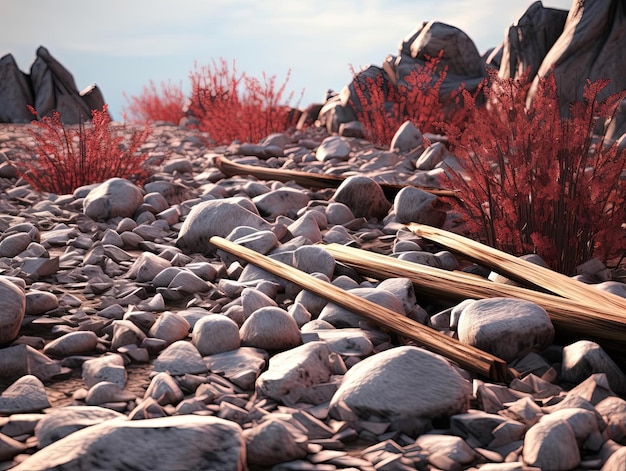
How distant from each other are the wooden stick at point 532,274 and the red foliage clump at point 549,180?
8.5 inches

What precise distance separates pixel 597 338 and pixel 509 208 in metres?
1.06

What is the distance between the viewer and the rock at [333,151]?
6.26m

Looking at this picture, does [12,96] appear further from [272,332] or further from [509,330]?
[509,330]

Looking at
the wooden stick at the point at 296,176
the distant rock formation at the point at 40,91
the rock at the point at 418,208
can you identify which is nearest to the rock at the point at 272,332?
the rock at the point at 418,208

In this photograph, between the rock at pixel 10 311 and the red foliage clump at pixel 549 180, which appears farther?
the red foliage clump at pixel 549 180

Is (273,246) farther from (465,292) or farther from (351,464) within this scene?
(351,464)

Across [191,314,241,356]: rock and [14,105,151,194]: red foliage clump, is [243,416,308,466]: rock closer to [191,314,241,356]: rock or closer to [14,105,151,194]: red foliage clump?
[191,314,241,356]: rock

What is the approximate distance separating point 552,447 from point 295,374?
75 centimetres

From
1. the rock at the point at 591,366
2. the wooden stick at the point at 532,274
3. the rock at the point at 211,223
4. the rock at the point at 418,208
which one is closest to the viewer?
the rock at the point at 591,366

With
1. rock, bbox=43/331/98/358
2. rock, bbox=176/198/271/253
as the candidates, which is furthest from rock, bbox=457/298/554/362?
rock, bbox=176/198/271/253

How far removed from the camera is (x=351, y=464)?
156 cm

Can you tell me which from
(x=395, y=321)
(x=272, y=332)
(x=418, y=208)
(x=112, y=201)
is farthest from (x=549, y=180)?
(x=112, y=201)

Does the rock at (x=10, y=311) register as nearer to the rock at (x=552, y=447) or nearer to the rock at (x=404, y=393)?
the rock at (x=404, y=393)

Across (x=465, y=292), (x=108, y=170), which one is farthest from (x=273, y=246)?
(x=108, y=170)
